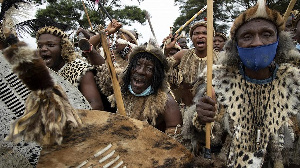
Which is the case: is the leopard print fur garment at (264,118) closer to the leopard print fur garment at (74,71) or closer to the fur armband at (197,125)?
the fur armband at (197,125)

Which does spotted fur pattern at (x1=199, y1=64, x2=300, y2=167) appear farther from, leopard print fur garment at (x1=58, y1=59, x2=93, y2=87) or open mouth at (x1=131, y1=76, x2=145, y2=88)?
leopard print fur garment at (x1=58, y1=59, x2=93, y2=87)

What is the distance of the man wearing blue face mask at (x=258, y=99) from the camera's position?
279 cm

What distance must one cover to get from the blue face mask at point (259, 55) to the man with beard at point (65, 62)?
1.98m

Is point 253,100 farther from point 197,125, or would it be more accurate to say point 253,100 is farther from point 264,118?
point 197,125

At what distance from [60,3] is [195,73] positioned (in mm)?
15285

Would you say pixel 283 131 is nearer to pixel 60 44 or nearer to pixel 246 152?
pixel 246 152

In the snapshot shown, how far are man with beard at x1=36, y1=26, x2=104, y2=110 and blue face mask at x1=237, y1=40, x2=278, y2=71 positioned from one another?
198 cm

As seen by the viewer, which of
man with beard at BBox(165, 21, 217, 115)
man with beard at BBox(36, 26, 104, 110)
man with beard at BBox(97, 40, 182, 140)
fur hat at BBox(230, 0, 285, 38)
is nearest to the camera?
fur hat at BBox(230, 0, 285, 38)

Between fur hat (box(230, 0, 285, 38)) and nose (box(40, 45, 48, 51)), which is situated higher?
fur hat (box(230, 0, 285, 38))

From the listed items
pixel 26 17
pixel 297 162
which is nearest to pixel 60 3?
pixel 26 17

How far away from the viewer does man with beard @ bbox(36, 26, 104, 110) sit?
3.98 metres

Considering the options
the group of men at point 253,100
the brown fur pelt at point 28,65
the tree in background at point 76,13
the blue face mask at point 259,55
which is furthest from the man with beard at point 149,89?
the tree in background at point 76,13

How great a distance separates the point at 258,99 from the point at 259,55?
0.44 m

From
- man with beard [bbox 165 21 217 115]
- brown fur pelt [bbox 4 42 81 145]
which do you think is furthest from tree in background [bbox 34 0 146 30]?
brown fur pelt [bbox 4 42 81 145]
